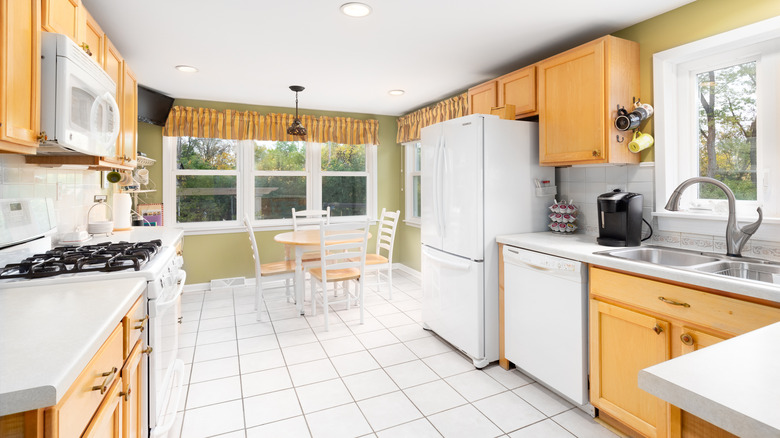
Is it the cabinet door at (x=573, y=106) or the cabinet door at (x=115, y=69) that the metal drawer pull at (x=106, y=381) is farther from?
the cabinet door at (x=573, y=106)

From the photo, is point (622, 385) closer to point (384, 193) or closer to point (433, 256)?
point (433, 256)

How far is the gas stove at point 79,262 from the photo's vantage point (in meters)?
1.50

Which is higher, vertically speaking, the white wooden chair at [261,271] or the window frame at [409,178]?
the window frame at [409,178]

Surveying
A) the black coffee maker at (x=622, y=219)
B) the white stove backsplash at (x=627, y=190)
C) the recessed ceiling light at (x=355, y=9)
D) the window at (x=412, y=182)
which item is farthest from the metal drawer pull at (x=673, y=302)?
the window at (x=412, y=182)

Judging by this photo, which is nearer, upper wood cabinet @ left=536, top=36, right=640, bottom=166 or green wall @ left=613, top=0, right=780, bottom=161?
green wall @ left=613, top=0, right=780, bottom=161

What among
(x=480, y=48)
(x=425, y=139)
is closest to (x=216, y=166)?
(x=425, y=139)

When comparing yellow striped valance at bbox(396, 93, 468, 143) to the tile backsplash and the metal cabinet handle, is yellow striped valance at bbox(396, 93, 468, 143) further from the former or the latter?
the metal cabinet handle

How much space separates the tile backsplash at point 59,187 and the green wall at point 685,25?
3.38 metres

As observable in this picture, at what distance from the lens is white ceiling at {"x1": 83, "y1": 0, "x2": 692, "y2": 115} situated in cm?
223

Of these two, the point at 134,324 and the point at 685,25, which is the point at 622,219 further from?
the point at 134,324

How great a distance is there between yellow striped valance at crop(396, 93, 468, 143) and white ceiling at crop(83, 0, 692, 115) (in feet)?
0.61

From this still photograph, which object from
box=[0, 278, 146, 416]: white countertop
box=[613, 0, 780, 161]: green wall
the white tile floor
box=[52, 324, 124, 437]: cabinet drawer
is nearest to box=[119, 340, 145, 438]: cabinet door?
box=[52, 324, 124, 437]: cabinet drawer

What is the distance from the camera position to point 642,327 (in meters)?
1.77

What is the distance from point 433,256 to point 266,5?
205 centimetres
